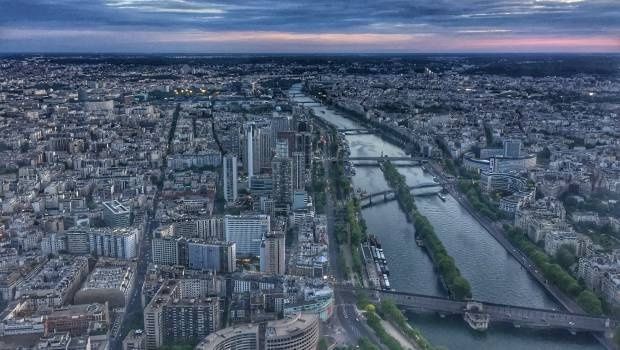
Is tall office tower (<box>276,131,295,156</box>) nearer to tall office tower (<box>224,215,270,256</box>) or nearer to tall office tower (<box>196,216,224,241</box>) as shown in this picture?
tall office tower (<box>196,216,224,241</box>)

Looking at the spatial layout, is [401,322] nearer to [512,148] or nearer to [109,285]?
[109,285]

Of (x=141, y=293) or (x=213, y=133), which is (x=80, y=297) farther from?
(x=213, y=133)

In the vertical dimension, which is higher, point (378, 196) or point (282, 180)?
point (282, 180)

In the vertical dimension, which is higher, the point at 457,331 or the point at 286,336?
the point at 286,336

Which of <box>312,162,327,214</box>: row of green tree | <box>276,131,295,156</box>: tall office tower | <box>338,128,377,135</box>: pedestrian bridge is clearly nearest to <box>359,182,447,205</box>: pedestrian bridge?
<box>312,162,327,214</box>: row of green tree

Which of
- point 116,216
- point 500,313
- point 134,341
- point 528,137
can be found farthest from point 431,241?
point 528,137

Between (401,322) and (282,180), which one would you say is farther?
(282,180)

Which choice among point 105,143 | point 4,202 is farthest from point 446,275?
point 105,143
